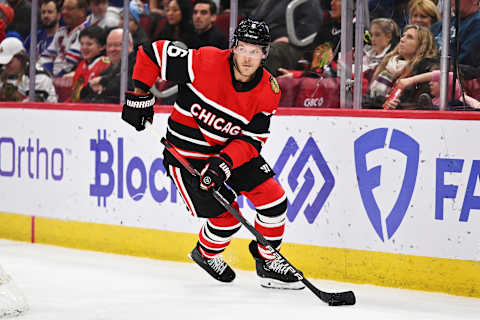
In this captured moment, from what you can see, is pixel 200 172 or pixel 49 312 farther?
pixel 200 172

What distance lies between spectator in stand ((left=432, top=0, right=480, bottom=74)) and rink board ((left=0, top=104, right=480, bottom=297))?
313mm

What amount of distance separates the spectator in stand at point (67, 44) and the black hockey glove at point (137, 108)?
2006 millimetres

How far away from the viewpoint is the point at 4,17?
6266mm

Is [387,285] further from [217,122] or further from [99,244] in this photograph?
[99,244]

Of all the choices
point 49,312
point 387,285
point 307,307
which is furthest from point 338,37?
point 49,312

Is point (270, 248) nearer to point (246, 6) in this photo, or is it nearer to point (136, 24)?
point (246, 6)

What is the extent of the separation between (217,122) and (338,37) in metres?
1.08

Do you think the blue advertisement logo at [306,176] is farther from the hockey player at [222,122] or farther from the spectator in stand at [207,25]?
the spectator in stand at [207,25]

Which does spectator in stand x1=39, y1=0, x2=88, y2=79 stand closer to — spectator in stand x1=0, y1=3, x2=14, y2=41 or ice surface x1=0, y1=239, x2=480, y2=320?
spectator in stand x1=0, y1=3, x2=14, y2=41

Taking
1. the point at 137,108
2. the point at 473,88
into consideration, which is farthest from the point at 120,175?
the point at 473,88

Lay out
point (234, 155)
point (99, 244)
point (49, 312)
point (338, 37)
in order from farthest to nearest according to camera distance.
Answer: point (99, 244), point (338, 37), point (234, 155), point (49, 312)

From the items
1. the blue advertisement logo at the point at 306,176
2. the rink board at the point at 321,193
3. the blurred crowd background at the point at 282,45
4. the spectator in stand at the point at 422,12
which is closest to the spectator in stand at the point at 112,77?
the blurred crowd background at the point at 282,45

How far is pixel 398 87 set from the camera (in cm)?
450

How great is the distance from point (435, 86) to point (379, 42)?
38 cm
